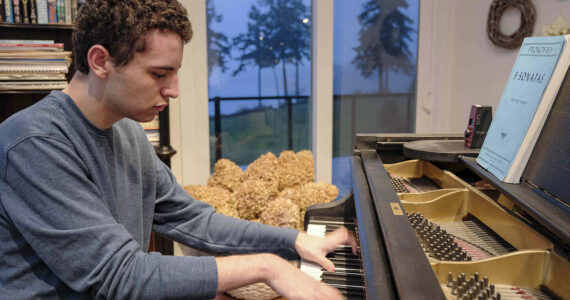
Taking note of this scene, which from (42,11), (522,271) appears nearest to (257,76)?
(42,11)

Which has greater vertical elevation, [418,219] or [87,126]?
[87,126]

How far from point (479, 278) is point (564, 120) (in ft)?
1.36

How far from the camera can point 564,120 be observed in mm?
1022

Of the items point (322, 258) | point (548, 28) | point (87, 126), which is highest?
point (548, 28)

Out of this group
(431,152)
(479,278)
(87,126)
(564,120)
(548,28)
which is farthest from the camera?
(548,28)

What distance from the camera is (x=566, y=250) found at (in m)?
0.93

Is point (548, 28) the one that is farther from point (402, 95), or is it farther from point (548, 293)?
point (548, 293)

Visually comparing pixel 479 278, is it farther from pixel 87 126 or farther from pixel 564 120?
pixel 87 126

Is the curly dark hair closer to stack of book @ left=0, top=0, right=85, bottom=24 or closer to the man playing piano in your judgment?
the man playing piano

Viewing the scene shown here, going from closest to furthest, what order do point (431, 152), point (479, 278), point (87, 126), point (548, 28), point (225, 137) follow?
point (479, 278)
point (87, 126)
point (431, 152)
point (548, 28)
point (225, 137)

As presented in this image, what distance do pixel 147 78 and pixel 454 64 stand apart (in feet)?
9.14

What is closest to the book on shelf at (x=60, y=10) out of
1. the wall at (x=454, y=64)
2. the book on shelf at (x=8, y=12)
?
the book on shelf at (x=8, y=12)

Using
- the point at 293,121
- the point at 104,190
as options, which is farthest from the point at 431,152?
the point at 293,121

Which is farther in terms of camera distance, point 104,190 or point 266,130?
point 266,130
